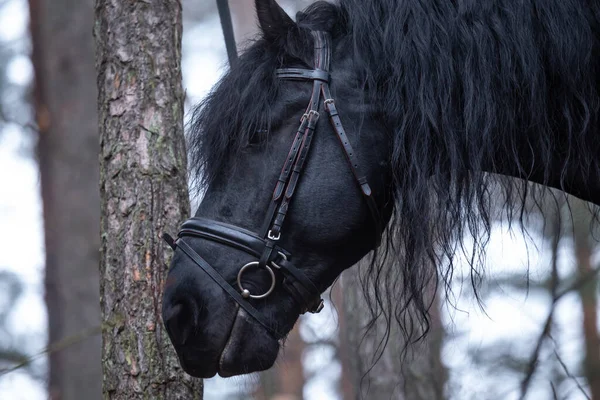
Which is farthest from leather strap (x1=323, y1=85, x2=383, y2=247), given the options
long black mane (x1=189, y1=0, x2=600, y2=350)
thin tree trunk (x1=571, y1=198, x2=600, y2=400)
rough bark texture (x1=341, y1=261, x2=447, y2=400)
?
thin tree trunk (x1=571, y1=198, x2=600, y2=400)

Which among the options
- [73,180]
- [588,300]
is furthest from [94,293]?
[588,300]

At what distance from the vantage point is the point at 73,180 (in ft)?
21.2

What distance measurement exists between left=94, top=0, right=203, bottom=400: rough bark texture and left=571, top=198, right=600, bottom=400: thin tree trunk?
3.65 meters

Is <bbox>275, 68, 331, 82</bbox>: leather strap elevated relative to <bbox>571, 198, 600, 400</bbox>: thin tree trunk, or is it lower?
elevated

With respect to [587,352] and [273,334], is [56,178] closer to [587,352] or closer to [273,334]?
[273,334]

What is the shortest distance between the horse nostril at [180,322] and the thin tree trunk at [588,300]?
394 centimetres

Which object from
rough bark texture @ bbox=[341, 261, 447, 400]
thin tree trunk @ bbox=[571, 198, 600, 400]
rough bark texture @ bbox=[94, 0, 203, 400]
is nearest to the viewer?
rough bark texture @ bbox=[94, 0, 203, 400]

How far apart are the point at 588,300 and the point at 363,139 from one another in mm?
4880

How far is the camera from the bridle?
221cm

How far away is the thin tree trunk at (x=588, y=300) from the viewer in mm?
5402

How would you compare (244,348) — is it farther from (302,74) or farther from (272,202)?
(302,74)

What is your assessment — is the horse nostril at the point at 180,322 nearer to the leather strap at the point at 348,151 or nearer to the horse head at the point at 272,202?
the horse head at the point at 272,202

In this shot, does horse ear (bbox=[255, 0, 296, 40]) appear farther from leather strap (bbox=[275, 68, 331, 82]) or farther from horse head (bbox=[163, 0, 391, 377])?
leather strap (bbox=[275, 68, 331, 82])

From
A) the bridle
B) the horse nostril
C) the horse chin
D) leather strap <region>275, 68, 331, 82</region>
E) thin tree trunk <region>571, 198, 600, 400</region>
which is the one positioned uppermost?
leather strap <region>275, 68, 331, 82</region>
